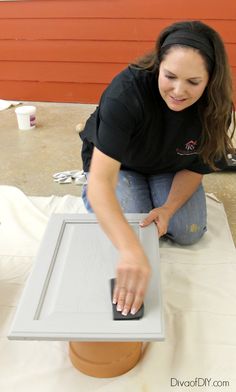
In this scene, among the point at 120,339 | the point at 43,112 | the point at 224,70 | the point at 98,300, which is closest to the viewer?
the point at 120,339

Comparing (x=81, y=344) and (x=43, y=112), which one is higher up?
(x=81, y=344)

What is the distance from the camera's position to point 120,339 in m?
0.85

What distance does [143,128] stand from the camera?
49.0 inches

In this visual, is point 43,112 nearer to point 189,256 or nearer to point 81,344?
point 189,256

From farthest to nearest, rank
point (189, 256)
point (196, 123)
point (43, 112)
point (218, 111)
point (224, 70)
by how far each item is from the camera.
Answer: point (43, 112)
point (189, 256)
point (196, 123)
point (218, 111)
point (224, 70)

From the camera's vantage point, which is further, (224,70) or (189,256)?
(189,256)

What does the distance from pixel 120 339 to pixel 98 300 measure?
134mm

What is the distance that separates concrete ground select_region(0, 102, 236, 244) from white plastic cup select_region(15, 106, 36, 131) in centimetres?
4

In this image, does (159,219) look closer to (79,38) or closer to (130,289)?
(130,289)

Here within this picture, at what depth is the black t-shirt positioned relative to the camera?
114 centimetres

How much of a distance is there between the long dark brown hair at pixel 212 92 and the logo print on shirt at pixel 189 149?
2 centimetres

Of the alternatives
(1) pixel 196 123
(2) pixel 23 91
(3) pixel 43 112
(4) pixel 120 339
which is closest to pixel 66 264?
(4) pixel 120 339

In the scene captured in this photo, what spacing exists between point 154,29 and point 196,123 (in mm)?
1715

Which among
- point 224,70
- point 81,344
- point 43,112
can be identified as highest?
point 224,70
